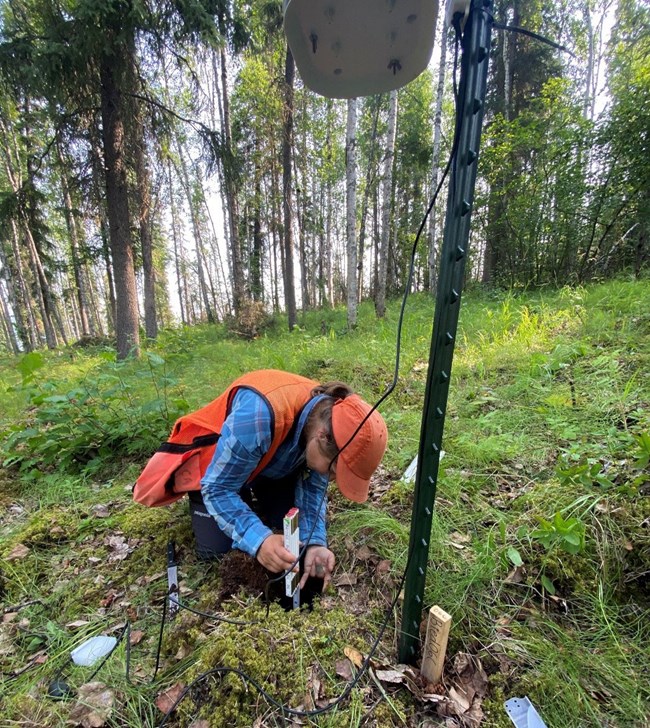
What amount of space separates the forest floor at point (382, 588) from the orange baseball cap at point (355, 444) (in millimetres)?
592

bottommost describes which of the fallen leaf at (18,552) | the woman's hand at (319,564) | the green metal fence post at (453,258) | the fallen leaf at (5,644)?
the fallen leaf at (5,644)

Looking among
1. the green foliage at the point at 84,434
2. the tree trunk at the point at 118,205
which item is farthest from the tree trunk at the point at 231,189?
the green foliage at the point at 84,434

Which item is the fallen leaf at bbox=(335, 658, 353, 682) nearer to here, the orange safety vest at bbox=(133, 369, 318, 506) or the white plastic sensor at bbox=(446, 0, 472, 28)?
the orange safety vest at bbox=(133, 369, 318, 506)

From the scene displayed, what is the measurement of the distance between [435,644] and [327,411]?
2.99 ft

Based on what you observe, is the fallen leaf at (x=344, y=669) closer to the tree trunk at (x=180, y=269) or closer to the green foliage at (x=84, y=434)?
the green foliage at (x=84, y=434)

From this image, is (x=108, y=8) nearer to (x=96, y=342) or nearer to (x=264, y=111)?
(x=264, y=111)

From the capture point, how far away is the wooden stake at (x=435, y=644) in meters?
1.15

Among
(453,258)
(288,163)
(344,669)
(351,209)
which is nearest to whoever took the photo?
(453,258)

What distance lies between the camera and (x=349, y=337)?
7.14 metres

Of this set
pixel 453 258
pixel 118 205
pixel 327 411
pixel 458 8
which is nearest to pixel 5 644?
pixel 327 411

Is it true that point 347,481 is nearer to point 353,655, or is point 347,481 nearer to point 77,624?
point 353,655

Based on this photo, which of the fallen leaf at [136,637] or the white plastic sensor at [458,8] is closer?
the white plastic sensor at [458,8]

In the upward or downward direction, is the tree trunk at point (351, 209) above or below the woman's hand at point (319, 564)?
above

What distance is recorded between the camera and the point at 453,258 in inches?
36.5
